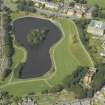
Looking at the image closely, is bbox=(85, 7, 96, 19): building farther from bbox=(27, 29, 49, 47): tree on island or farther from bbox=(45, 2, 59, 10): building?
bbox=(27, 29, 49, 47): tree on island

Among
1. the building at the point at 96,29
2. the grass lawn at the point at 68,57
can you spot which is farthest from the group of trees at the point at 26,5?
the building at the point at 96,29

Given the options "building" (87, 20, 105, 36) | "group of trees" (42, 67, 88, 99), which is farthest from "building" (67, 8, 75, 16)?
"group of trees" (42, 67, 88, 99)

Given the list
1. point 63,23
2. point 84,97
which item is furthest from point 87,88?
point 63,23

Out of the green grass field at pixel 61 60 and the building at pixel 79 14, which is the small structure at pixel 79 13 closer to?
the building at pixel 79 14

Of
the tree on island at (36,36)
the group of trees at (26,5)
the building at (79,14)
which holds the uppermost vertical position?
the group of trees at (26,5)

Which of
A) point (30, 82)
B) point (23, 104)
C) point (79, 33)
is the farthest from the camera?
point (79, 33)

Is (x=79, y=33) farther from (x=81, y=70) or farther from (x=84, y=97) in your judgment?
(x=84, y=97)
